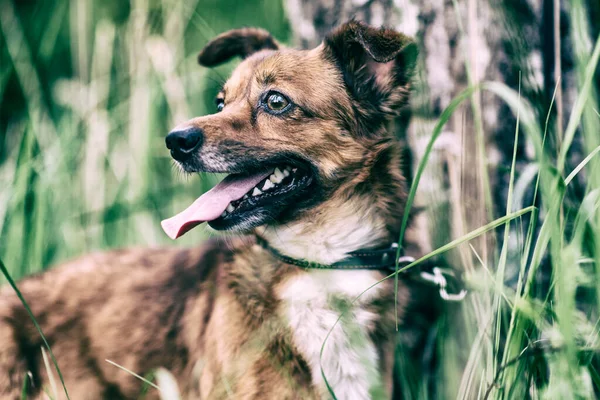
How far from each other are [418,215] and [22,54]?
2790 mm

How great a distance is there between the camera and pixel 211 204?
2205 millimetres

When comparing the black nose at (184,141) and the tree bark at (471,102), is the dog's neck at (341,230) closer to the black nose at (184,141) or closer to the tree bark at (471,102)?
the tree bark at (471,102)

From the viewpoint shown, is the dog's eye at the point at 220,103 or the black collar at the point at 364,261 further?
the dog's eye at the point at 220,103

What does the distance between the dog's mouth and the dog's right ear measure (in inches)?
29.1

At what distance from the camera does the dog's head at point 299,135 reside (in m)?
2.20

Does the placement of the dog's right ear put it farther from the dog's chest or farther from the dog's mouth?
the dog's chest

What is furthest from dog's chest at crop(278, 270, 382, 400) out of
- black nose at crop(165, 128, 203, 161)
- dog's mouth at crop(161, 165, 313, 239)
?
black nose at crop(165, 128, 203, 161)

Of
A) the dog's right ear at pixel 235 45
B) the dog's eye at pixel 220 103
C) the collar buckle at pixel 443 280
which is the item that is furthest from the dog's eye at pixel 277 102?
the collar buckle at pixel 443 280

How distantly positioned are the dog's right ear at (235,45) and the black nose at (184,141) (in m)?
0.67

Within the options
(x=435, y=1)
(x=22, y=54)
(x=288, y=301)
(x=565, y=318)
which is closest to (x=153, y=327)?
(x=288, y=301)

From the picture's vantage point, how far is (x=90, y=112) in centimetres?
349

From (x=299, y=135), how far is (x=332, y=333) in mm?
815

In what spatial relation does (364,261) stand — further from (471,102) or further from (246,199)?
(471,102)

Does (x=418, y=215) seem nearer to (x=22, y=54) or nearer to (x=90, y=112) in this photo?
(x=90, y=112)
